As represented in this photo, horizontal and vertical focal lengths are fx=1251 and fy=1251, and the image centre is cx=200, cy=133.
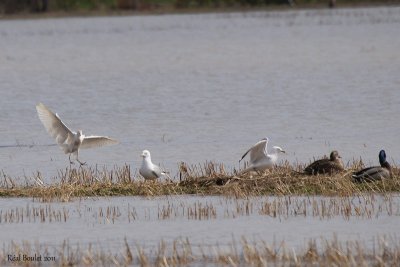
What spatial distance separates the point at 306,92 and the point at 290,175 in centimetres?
1487

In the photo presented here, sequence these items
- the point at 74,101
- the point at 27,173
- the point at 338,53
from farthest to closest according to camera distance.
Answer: the point at 338,53 < the point at 74,101 < the point at 27,173

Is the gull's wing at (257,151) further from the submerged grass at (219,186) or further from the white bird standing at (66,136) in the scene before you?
the white bird standing at (66,136)

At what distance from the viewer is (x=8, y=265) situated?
1046 centimetres

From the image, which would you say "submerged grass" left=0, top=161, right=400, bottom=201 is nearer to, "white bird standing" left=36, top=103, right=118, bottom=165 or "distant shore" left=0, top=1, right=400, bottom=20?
"white bird standing" left=36, top=103, right=118, bottom=165

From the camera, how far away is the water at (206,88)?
19031 mm

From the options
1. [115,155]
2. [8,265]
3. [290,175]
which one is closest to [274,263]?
[8,265]

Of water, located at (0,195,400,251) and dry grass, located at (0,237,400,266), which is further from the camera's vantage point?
water, located at (0,195,400,251)

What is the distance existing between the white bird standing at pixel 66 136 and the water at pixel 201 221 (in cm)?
288

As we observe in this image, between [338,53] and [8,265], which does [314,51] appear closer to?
[338,53]

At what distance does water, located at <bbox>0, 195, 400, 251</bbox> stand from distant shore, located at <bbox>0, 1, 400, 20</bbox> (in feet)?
159

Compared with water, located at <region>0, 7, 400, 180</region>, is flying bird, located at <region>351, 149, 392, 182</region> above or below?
above

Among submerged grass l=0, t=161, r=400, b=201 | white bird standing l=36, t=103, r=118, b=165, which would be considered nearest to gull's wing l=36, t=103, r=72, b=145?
white bird standing l=36, t=103, r=118, b=165

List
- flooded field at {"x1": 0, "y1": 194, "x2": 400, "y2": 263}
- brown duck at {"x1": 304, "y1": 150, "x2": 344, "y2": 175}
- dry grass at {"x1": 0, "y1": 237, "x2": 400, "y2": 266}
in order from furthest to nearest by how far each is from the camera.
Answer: brown duck at {"x1": 304, "y1": 150, "x2": 344, "y2": 175}, flooded field at {"x1": 0, "y1": 194, "x2": 400, "y2": 263}, dry grass at {"x1": 0, "y1": 237, "x2": 400, "y2": 266}

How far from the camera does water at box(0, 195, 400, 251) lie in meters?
11.6
